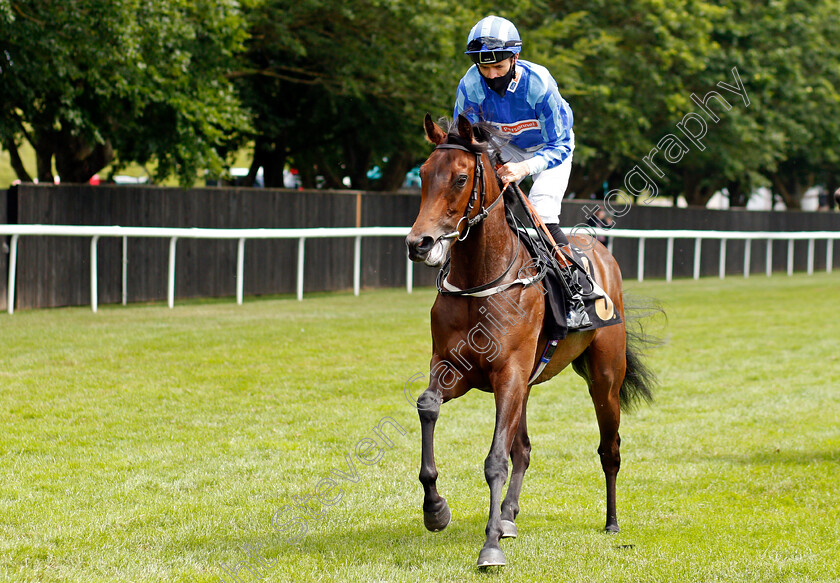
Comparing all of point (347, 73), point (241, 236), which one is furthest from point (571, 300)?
point (347, 73)

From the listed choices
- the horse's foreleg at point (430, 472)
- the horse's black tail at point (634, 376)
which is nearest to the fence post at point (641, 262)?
the horse's black tail at point (634, 376)

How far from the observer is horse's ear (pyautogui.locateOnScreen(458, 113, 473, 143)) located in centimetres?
433

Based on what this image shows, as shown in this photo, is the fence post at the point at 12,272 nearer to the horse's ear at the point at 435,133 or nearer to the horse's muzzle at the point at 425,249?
the horse's ear at the point at 435,133

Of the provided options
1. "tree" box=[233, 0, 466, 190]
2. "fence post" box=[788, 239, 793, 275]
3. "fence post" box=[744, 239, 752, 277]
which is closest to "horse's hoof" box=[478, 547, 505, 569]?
"tree" box=[233, 0, 466, 190]

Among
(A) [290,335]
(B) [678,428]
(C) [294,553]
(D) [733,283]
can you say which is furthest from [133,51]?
(D) [733,283]

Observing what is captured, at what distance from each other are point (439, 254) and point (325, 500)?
1.94 m

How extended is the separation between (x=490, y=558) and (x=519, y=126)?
7.29 ft

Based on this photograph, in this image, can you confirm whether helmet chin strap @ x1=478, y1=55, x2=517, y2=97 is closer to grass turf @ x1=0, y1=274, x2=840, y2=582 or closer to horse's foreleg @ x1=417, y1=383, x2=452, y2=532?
horse's foreleg @ x1=417, y1=383, x2=452, y2=532

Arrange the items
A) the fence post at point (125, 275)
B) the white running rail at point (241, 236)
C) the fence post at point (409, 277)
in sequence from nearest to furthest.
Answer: the white running rail at point (241, 236), the fence post at point (125, 275), the fence post at point (409, 277)

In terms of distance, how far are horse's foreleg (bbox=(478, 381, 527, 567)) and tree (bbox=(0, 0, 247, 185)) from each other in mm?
9329

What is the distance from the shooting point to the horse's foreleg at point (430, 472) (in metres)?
4.29

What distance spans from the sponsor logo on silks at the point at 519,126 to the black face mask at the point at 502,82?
19 centimetres

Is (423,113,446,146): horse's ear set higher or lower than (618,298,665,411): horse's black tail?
higher

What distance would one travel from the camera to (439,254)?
406 centimetres
